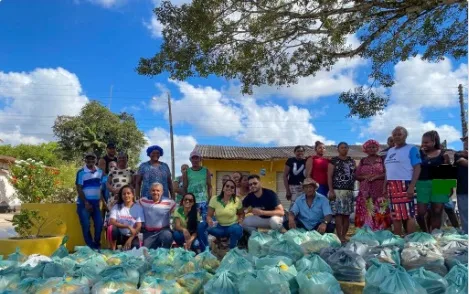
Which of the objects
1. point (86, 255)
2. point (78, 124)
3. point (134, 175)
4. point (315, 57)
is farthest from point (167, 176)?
point (78, 124)

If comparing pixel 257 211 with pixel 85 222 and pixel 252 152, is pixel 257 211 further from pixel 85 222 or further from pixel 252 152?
pixel 252 152

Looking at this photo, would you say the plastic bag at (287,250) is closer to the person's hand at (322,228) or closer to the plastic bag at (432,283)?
the plastic bag at (432,283)

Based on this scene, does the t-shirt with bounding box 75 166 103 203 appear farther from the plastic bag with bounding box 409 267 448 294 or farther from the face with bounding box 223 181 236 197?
the plastic bag with bounding box 409 267 448 294

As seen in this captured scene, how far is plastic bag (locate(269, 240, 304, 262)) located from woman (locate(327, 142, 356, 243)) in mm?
2311

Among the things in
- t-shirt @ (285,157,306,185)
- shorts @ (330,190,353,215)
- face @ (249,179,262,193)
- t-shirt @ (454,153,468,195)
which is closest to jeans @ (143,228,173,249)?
face @ (249,179,262,193)

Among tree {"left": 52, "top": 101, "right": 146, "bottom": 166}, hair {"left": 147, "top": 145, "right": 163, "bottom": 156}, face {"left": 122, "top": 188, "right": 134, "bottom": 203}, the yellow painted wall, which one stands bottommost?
face {"left": 122, "top": 188, "right": 134, "bottom": 203}

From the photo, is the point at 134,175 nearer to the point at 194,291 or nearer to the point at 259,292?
the point at 194,291

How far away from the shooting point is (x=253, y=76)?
7.79 metres

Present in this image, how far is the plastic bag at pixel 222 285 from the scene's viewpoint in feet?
10.2

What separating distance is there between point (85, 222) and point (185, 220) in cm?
183

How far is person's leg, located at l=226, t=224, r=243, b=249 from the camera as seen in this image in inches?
239

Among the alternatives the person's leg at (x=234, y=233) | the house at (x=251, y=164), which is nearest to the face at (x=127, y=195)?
the person's leg at (x=234, y=233)

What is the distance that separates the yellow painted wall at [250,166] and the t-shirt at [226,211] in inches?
655

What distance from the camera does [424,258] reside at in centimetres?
368
